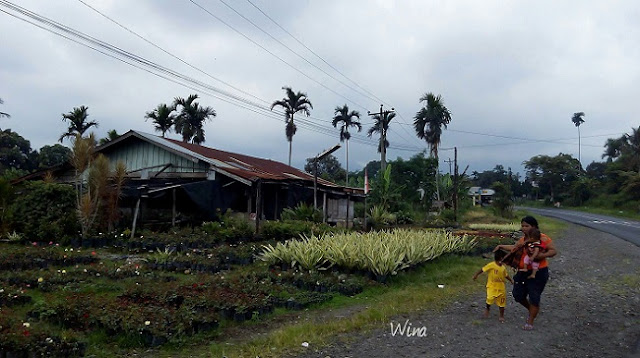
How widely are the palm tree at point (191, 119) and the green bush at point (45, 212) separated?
25619mm

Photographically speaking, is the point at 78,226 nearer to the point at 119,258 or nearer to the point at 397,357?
the point at 119,258

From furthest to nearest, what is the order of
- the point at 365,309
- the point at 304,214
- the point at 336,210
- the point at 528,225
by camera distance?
the point at 336,210 < the point at 304,214 < the point at 365,309 < the point at 528,225

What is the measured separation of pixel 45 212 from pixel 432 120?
3761 centimetres

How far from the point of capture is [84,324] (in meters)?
6.02

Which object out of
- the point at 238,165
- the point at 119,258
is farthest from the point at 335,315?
the point at 238,165

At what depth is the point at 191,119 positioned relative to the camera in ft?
133

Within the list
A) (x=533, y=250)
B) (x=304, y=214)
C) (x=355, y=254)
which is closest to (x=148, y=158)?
(x=304, y=214)

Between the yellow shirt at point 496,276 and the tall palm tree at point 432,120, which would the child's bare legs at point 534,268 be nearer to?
the yellow shirt at point 496,276

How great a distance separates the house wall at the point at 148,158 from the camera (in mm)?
19625

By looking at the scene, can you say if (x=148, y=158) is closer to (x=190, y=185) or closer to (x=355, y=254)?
(x=190, y=185)

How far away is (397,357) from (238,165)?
17.2 meters

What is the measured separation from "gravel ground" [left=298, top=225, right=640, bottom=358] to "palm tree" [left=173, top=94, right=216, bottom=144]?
33.5 meters

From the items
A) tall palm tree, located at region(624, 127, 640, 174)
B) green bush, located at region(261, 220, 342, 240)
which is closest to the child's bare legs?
green bush, located at region(261, 220, 342, 240)

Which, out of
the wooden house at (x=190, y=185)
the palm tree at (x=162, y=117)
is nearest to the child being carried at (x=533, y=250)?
the wooden house at (x=190, y=185)
